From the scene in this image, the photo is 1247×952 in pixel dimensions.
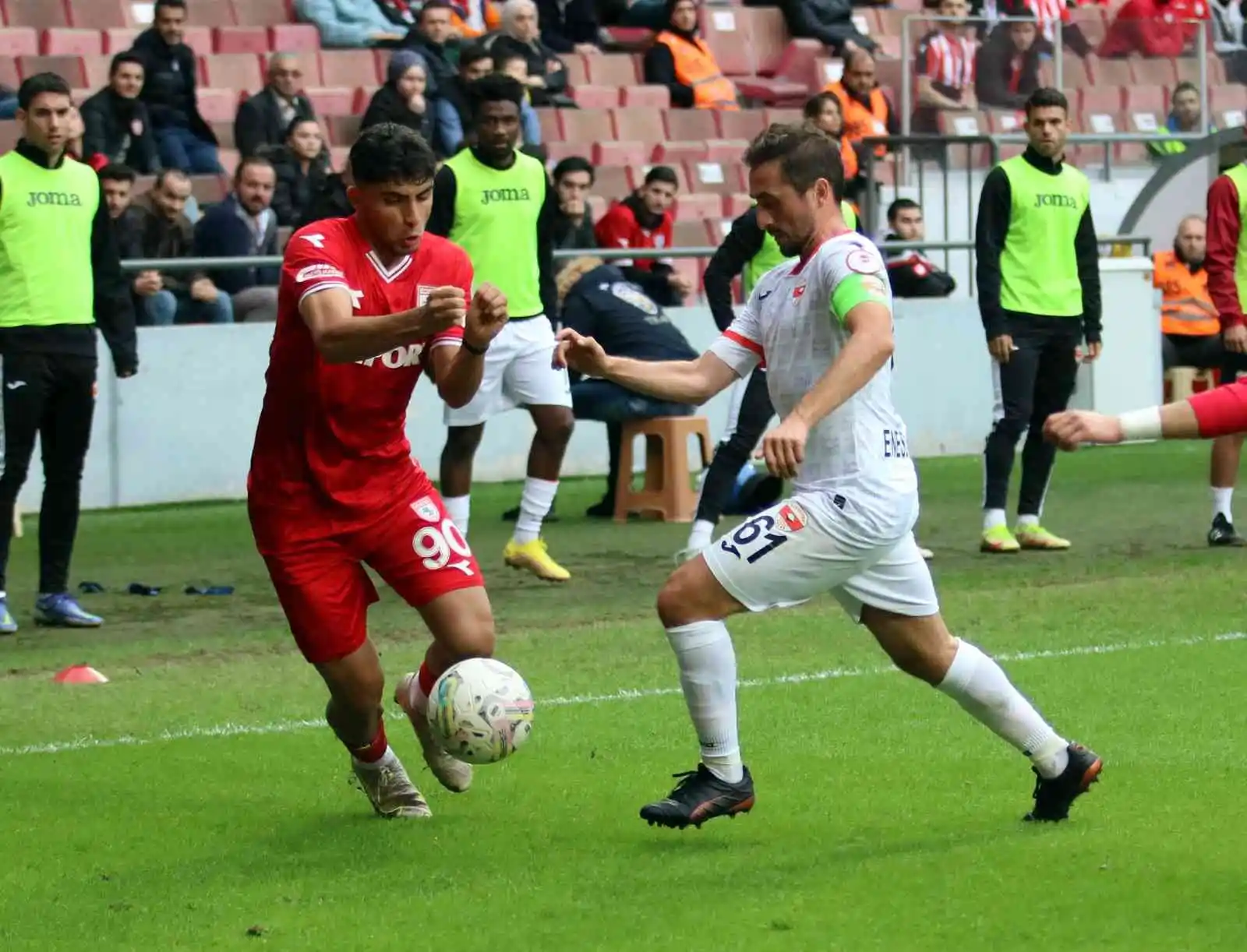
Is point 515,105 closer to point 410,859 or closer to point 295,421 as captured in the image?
point 295,421

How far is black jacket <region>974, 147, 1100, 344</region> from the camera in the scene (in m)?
12.2

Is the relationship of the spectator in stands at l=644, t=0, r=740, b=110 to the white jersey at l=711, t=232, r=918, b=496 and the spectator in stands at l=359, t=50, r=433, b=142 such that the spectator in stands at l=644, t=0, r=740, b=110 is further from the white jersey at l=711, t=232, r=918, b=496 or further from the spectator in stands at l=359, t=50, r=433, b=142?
the white jersey at l=711, t=232, r=918, b=496

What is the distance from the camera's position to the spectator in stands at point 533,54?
2031cm

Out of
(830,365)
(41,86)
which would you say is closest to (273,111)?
(41,86)

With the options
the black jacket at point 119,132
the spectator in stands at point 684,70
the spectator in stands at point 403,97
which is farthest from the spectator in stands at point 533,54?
the black jacket at point 119,132

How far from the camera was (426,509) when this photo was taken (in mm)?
6516

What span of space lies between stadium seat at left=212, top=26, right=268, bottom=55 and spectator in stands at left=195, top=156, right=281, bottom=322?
13.0 ft

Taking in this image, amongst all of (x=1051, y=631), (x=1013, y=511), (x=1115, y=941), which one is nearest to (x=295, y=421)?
(x=1115, y=941)

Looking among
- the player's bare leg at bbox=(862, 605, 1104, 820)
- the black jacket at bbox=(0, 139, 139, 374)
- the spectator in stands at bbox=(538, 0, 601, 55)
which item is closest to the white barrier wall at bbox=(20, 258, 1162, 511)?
the black jacket at bbox=(0, 139, 139, 374)

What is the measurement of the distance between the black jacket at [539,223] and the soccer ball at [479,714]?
18.6 feet

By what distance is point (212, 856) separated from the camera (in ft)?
20.3

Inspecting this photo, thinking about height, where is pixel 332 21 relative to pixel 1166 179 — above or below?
above

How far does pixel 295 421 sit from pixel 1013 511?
8.65 meters

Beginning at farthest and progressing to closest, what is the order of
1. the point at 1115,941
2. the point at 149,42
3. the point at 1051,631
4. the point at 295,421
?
the point at 149,42 < the point at 1051,631 < the point at 295,421 < the point at 1115,941
